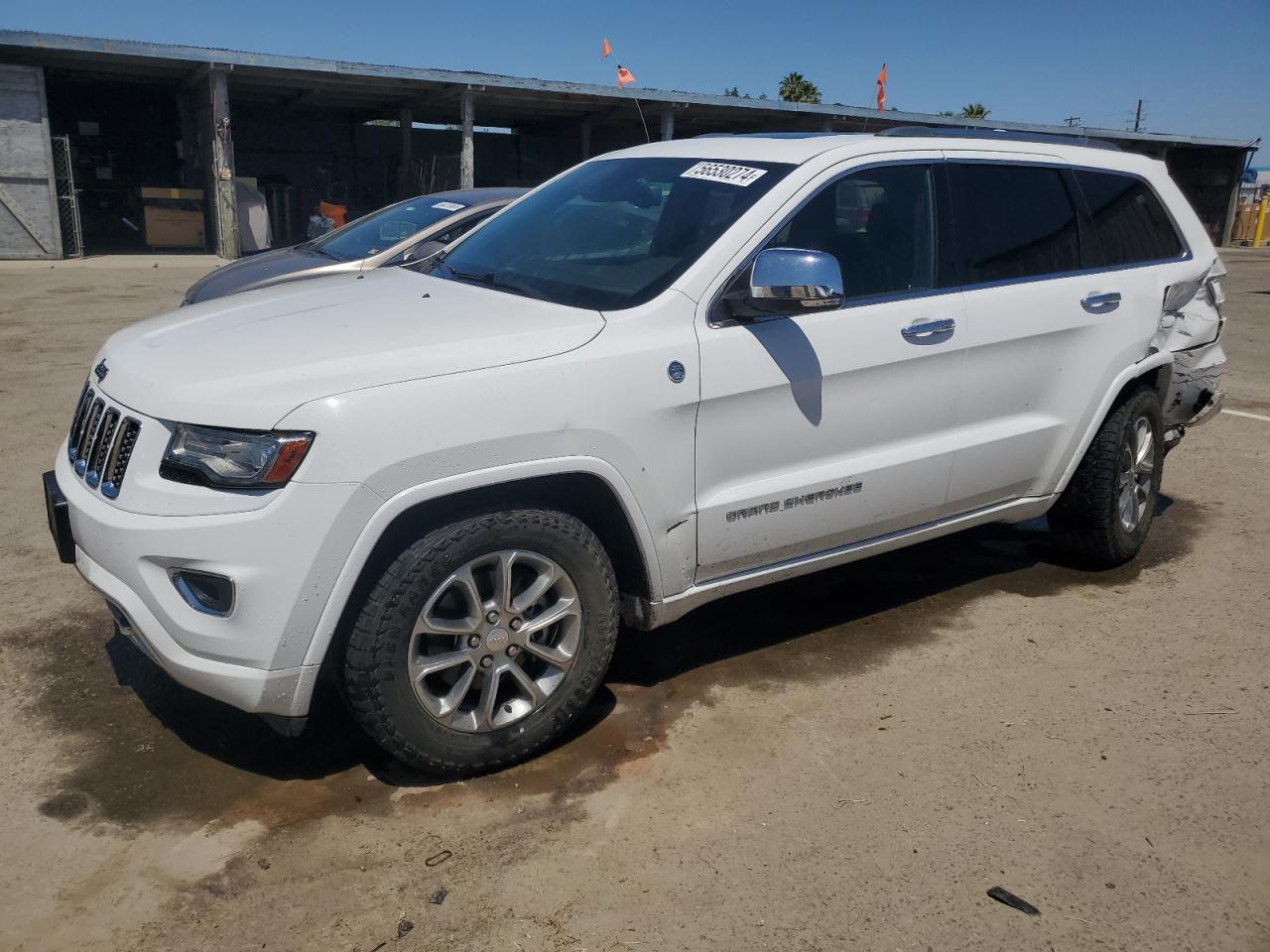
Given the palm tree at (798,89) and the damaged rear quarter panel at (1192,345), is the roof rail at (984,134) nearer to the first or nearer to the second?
the damaged rear quarter panel at (1192,345)

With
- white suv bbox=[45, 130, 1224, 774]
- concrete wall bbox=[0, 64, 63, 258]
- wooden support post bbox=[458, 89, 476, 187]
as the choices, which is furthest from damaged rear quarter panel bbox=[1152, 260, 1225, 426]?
concrete wall bbox=[0, 64, 63, 258]

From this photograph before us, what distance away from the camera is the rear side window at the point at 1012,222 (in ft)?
13.6

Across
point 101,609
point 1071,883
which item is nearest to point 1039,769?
point 1071,883

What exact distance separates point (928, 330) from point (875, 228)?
42cm

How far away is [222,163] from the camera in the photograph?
20203 millimetres

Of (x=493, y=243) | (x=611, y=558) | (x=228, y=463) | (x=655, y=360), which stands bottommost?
(x=611, y=558)

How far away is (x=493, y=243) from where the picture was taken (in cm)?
417

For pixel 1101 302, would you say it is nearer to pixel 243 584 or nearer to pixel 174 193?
pixel 243 584

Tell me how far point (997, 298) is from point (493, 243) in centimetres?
197

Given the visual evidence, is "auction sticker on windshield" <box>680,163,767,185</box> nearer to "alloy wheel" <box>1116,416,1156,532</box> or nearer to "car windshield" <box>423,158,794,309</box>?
"car windshield" <box>423,158,794,309</box>

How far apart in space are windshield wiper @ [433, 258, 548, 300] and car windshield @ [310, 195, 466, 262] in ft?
14.1

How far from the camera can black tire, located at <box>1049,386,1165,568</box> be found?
470 cm

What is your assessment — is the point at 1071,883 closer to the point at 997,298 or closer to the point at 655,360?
the point at 655,360

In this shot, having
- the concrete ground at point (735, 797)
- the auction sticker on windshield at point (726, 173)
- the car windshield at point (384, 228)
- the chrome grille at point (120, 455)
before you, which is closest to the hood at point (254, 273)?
the car windshield at point (384, 228)
